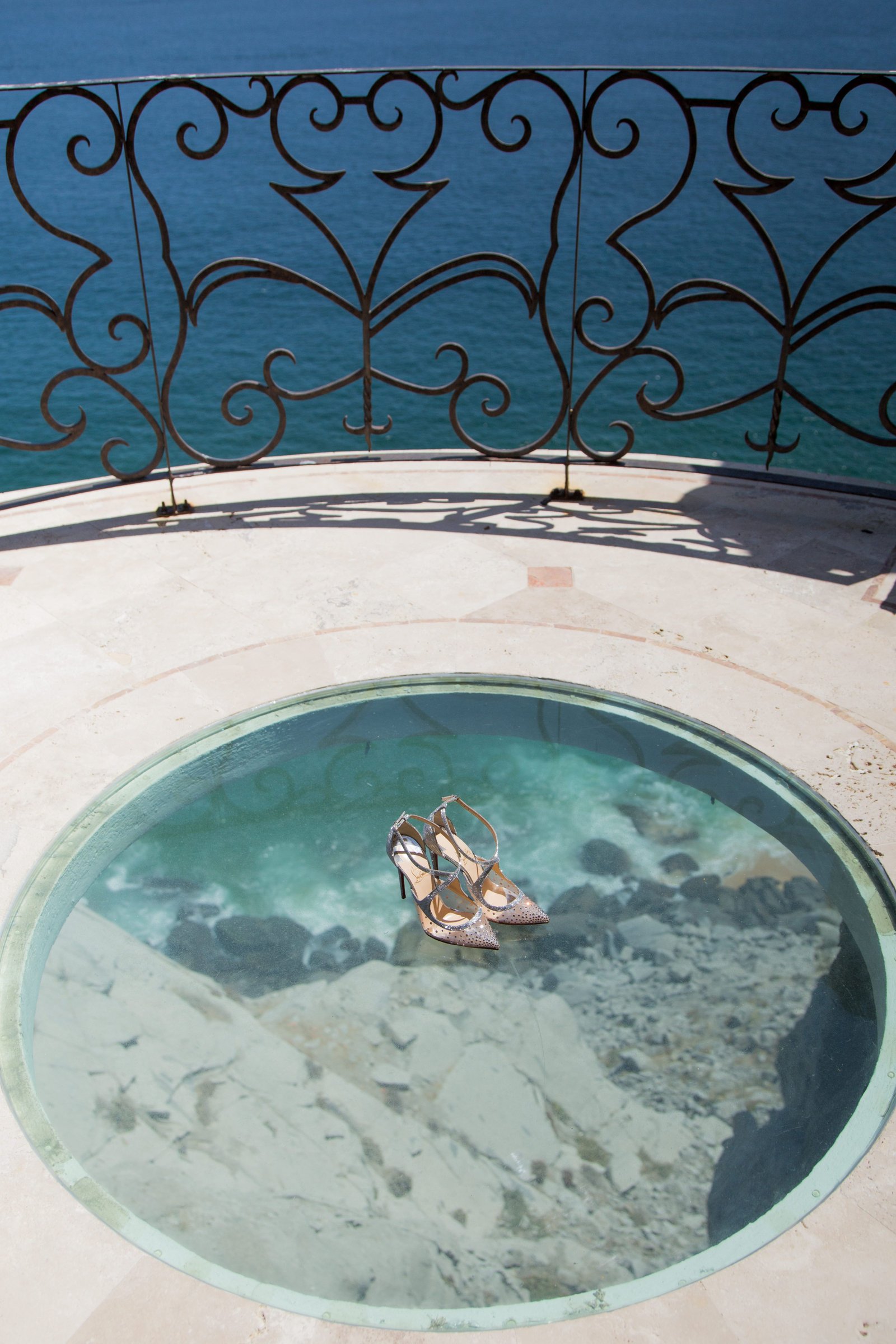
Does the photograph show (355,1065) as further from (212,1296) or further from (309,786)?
(309,786)

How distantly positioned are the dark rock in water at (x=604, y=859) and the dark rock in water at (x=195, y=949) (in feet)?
3.42

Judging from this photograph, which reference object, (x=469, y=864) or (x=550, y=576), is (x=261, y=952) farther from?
(x=550, y=576)

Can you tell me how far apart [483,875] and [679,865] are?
58 centimetres

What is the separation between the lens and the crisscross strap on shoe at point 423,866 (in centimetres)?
317

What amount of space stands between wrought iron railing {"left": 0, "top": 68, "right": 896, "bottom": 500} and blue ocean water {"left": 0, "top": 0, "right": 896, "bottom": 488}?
69 mm

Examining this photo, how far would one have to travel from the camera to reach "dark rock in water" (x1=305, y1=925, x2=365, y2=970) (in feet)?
9.89

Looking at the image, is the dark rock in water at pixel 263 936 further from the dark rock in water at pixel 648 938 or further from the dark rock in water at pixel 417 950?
the dark rock in water at pixel 648 938

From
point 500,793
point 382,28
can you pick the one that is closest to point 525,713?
point 500,793

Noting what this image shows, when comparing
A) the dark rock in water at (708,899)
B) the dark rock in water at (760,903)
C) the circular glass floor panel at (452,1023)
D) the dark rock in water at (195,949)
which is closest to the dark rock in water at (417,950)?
the circular glass floor panel at (452,1023)

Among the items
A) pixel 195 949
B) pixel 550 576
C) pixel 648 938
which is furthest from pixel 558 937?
pixel 550 576

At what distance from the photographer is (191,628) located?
14.7ft

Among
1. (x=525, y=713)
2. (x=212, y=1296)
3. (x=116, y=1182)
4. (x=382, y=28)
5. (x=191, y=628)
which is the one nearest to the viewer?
(x=212, y=1296)

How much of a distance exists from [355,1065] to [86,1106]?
24.4 inches

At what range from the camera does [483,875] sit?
10.4 ft
